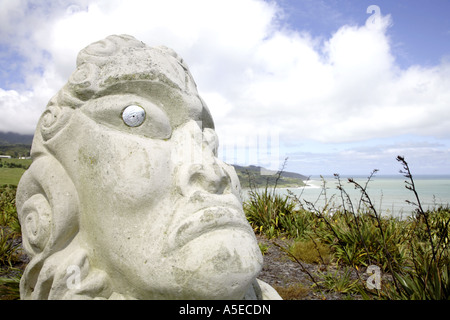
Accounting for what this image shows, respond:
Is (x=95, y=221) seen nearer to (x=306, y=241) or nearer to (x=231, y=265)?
(x=231, y=265)

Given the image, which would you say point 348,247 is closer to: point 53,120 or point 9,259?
point 53,120

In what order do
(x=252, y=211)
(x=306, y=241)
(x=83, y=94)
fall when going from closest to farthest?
1. (x=83, y=94)
2. (x=306, y=241)
3. (x=252, y=211)

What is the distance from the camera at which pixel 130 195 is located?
177 centimetres

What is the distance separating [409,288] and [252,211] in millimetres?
3560

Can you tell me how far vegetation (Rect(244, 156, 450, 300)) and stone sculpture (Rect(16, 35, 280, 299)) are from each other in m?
1.40

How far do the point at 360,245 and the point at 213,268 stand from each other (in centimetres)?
388

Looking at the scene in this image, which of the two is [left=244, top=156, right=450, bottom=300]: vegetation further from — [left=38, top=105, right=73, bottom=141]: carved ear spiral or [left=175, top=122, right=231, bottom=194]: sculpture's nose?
[left=38, top=105, right=73, bottom=141]: carved ear spiral

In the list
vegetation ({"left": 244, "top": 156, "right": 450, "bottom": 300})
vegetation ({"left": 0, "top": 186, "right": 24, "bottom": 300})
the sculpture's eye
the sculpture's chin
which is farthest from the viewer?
vegetation ({"left": 0, "top": 186, "right": 24, "bottom": 300})

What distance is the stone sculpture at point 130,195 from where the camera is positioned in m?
1.67

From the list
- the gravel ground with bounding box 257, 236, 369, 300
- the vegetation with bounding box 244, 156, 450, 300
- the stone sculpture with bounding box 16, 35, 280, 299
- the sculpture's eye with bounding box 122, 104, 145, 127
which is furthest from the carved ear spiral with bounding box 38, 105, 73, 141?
the gravel ground with bounding box 257, 236, 369, 300

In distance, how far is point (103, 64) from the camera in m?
2.04

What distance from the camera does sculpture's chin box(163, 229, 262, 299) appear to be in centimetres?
160

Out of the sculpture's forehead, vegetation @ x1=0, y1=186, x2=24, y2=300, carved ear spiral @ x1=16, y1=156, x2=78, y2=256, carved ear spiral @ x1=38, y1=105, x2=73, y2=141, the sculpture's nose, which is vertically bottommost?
vegetation @ x1=0, y1=186, x2=24, y2=300
